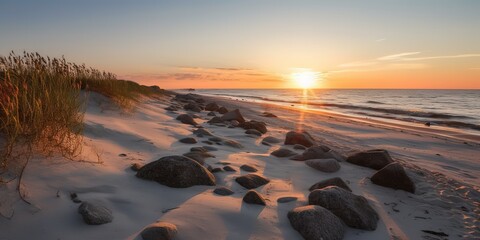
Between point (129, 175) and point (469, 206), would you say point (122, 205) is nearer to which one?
point (129, 175)

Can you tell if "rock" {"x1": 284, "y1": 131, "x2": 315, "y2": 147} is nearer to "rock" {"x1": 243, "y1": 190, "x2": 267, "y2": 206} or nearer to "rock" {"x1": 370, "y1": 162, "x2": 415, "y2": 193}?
"rock" {"x1": 370, "y1": 162, "x2": 415, "y2": 193}

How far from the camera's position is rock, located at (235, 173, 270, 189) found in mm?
3990

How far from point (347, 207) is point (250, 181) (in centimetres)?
127

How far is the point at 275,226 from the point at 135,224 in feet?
4.34

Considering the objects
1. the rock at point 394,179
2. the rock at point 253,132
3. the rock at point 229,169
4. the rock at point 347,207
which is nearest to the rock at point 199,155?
the rock at point 229,169

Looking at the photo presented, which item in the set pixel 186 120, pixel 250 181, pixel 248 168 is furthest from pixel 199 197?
pixel 186 120

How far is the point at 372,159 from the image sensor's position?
5859 mm

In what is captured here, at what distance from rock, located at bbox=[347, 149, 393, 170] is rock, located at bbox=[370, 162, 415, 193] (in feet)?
2.90

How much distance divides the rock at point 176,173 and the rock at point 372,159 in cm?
345

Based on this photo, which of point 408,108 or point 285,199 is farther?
point 408,108

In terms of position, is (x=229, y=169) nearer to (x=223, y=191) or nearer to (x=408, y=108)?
(x=223, y=191)

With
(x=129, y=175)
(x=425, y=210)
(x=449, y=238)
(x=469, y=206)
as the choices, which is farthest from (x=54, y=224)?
(x=469, y=206)

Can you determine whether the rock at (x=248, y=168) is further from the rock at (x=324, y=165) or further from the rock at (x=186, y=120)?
the rock at (x=186, y=120)

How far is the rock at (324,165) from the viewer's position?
5.27m
